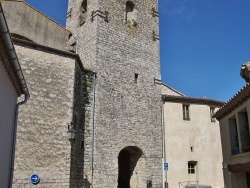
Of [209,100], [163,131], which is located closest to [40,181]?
A: [163,131]

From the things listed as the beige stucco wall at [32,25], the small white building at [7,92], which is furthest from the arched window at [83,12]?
the small white building at [7,92]

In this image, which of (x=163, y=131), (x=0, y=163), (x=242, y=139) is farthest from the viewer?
(x=163, y=131)

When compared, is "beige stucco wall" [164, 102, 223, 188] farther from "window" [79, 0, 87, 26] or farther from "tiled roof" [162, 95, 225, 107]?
"window" [79, 0, 87, 26]

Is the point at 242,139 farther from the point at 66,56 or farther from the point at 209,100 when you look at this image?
the point at 209,100

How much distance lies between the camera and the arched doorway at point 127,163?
1692 cm

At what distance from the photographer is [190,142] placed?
19.5 metres

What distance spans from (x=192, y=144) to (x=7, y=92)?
14584 millimetres

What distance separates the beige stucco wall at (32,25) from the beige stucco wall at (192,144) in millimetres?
7618

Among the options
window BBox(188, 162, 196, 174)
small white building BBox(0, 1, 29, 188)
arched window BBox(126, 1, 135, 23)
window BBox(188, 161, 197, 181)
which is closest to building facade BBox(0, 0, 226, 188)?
arched window BBox(126, 1, 135, 23)

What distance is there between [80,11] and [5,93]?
13254mm

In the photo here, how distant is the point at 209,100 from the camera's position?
20719 mm

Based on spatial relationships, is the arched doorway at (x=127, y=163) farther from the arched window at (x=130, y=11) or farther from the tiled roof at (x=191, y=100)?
the arched window at (x=130, y=11)

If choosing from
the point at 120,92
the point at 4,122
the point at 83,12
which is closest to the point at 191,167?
Result: the point at 120,92

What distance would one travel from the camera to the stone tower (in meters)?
15.1
